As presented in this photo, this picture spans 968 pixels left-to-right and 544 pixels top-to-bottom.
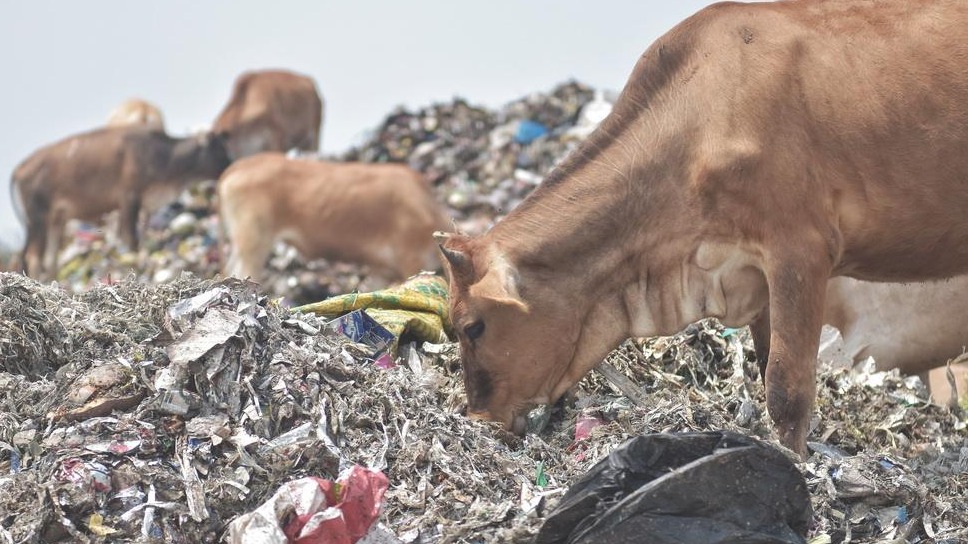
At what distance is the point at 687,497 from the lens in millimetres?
4352

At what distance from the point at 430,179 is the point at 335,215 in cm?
257

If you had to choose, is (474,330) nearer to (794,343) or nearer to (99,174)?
(794,343)

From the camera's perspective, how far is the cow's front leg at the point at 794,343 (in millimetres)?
5473

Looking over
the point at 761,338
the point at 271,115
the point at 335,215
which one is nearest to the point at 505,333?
the point at 761,338

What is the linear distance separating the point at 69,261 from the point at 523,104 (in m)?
5.92

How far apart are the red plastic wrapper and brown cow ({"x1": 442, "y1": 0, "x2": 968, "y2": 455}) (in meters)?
1.33

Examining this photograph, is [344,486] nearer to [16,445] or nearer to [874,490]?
[16,445]

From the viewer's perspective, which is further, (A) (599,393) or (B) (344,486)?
(A) (599,393)

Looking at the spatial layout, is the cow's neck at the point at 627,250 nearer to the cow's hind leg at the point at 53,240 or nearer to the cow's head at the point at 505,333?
the cow's head at the point at 505,333

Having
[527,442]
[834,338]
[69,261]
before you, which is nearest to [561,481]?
[527,442]

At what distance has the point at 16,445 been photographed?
17.0ft

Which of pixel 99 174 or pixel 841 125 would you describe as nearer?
pixel 841 125

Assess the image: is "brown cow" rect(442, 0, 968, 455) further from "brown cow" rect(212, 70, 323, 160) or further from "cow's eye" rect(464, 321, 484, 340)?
"brown cow" rect(212, 70, 323, 160)

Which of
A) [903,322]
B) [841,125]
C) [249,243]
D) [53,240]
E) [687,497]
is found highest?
[841,125]
